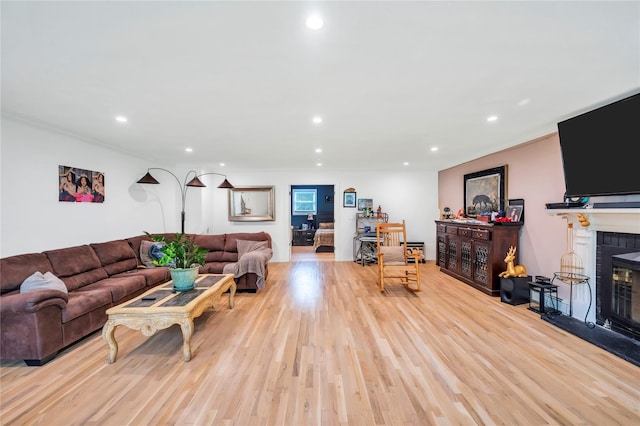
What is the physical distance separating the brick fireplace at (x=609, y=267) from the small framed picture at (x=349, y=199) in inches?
158

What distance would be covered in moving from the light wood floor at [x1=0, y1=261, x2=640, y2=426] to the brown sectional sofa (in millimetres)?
198

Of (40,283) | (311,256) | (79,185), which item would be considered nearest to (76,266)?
(40,283)

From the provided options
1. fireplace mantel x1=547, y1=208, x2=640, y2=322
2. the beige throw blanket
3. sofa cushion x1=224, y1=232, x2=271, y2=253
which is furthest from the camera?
sofa cushion x1=224, y1=232, x2=271, y2=253

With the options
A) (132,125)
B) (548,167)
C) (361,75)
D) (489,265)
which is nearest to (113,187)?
(132,125)

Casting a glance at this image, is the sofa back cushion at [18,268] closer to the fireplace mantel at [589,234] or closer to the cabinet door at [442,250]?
the fireplace mantel at [589,234]

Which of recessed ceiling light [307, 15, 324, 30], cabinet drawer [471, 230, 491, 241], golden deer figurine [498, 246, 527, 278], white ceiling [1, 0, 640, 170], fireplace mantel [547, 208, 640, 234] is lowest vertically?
golden deer figurine [498, 246, 527, 278]

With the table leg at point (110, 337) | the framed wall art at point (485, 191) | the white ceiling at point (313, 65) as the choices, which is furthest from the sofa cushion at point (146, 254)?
the framed wall art at point (485, 191)

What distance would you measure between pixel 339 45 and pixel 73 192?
4.14 meters

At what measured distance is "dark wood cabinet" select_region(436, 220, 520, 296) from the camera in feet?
12.5

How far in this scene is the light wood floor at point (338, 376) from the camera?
163 centimetres

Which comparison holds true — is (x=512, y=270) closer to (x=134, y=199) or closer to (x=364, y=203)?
(x=364, y=203)

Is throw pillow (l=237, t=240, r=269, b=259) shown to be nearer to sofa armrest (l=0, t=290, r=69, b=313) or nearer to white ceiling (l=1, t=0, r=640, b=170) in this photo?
white ceiling (l=1, t=0, r=640, b=170)

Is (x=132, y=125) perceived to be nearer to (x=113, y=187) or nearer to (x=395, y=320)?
(x=113, y=187)

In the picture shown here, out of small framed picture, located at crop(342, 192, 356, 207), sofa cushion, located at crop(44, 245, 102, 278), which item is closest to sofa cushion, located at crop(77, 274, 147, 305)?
sofa cushion, located at crop(44, 245, 102, 278)
